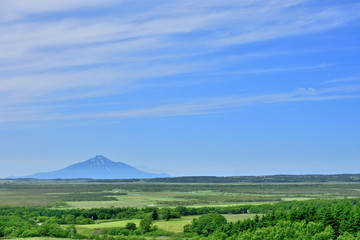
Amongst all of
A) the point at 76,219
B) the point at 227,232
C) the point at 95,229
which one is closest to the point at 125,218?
the point at 76,219

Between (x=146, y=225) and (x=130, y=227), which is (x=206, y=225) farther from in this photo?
(x=130, y=227)

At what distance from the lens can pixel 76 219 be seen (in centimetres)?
14425

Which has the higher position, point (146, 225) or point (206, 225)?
point (206, 225)

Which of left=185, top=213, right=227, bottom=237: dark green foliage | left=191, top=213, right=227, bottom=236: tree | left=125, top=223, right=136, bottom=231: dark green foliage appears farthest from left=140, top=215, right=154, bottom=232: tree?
left=191, top=213, right=227, bottom=236: tree

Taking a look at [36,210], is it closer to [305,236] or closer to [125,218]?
[125,218]

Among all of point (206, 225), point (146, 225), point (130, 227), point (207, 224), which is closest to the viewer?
point (206, 225)

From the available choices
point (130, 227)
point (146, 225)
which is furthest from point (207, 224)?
point (130, 227)

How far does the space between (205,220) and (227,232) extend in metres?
26.1

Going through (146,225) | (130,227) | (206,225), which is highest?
(206,225)

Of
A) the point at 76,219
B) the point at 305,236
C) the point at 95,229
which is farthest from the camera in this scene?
the point at 76,219

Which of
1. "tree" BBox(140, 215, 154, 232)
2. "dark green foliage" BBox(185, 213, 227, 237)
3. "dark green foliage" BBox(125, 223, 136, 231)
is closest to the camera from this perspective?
"dark green foliage" BBox(185, 213, 227, 237)

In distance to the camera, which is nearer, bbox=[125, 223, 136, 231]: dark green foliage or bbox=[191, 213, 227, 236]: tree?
bbox=[191, 213, 227, 236]: tree

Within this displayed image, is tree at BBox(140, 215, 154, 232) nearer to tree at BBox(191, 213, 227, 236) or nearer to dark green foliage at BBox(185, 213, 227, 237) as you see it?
dark green foliage at BBox(185, 213, 227, 237)

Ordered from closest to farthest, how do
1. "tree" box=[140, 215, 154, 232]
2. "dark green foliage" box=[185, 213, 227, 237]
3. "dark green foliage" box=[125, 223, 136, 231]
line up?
"dark green foliage" box=[185, 213, 227, 237], "tree" box=[140, 215, 154, 232], "dark green foliage" box=[125, 223, 136, 231]
